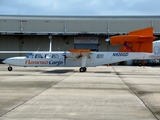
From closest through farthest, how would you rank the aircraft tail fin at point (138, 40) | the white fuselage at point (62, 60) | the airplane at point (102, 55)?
1. the aircraft tail fin at point (138, 40)
2. the airplane at point (102, 55)
3. the white fuselage at point (62, 60)

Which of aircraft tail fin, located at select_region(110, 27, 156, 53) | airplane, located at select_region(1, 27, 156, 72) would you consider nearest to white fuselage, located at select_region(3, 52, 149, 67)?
airplane, located at select_region(1, 27, 156, 72)

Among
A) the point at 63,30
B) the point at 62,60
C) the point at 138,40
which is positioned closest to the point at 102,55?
the point at 138,40

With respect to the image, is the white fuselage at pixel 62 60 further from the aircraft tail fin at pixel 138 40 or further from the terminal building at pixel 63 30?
the terminal building at pixel 63 30

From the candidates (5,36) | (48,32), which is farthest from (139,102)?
→ (5,36)

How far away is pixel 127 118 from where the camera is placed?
7.52 m

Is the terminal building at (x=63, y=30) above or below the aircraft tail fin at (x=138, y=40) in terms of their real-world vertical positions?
above

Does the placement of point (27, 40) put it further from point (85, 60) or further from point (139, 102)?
point (139, 102)

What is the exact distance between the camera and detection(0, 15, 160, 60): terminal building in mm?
49031

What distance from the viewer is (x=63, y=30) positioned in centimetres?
4931

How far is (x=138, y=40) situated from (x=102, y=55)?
3.90 m

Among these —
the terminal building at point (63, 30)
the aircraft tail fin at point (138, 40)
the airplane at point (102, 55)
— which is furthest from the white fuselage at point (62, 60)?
the terminal building at point (63, 30)

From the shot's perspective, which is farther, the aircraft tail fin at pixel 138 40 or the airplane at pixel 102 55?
the airplane at pixel 102 55

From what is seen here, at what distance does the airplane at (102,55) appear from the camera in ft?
81.7

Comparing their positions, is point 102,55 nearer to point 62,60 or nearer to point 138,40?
point 138,40
